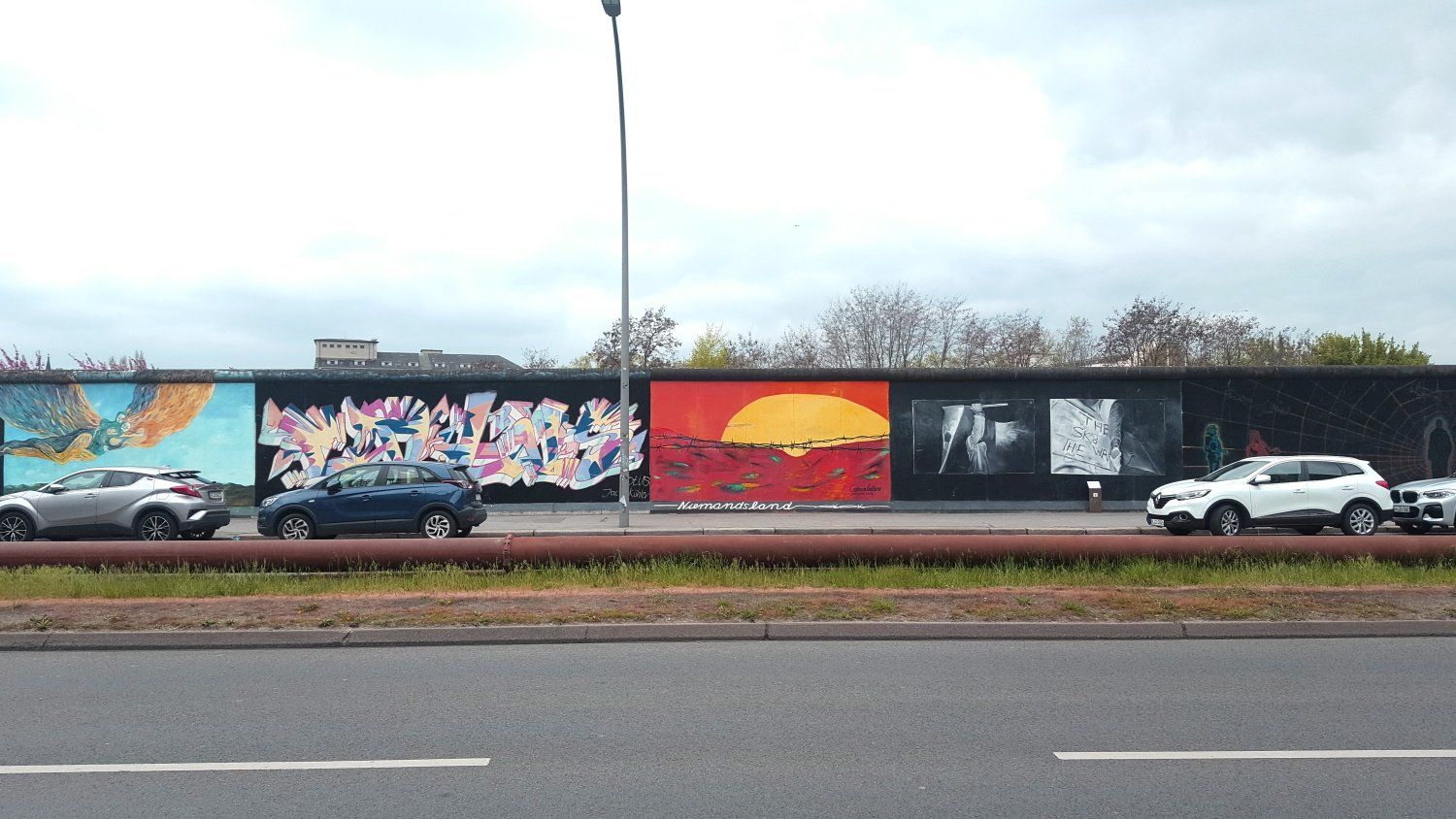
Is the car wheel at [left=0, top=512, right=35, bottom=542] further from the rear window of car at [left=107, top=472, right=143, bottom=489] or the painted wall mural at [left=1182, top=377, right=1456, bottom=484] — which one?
the painted wall mural at [left=1182, top=377, right=1456, bottom=484]

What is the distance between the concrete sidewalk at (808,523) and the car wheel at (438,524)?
3.89ft

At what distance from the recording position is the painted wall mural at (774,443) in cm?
2506

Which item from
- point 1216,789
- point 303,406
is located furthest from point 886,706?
point 303,406

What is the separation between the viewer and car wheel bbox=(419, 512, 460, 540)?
1780 cm

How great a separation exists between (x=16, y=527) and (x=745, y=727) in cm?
1732

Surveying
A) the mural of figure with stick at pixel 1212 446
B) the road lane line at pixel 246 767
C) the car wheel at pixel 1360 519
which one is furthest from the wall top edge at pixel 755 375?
the road lane line at pixel 246 767

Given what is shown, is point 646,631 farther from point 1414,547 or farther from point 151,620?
point 1414,547

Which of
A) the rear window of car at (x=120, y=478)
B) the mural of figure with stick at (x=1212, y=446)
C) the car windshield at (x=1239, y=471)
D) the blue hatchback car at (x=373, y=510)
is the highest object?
the mural of figure with stick at (x=1212, y=446)

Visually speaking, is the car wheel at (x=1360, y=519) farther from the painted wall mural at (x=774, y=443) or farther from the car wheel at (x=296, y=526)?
the car wheel at (x=296, y=526)

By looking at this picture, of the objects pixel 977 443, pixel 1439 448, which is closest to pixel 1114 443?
pixel 977 443

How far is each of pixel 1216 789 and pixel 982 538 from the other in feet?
23.2

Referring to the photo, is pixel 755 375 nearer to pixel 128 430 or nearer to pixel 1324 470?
pixel 1324 470

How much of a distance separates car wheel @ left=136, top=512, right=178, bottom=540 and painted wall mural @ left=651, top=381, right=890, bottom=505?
1087 centimetres

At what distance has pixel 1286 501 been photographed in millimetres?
18281
